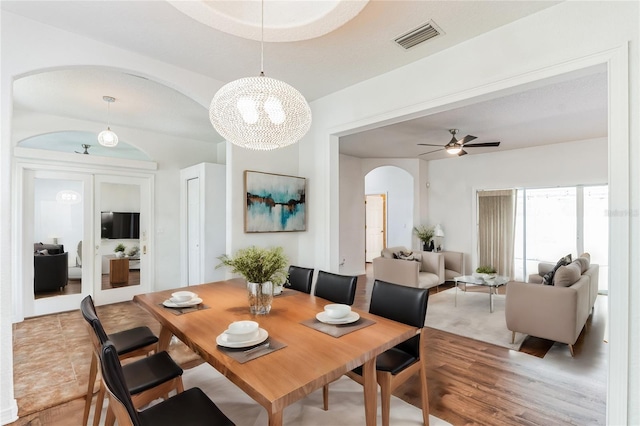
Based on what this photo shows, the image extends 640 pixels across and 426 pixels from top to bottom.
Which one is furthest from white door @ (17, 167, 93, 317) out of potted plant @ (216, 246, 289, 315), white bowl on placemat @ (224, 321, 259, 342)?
white bowl on placemat @ (224, 321, 259, 342)

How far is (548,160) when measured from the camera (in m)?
5.95

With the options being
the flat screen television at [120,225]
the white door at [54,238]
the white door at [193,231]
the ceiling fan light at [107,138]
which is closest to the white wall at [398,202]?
the white door at [193,231]

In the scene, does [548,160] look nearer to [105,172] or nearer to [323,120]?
[323,120]

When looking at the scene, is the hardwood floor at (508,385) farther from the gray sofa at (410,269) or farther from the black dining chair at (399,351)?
the gray sofa at (410,269)

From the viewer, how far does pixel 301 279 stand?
2.82m

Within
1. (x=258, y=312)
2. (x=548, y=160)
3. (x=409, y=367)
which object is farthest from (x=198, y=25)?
(x=548, y=160)

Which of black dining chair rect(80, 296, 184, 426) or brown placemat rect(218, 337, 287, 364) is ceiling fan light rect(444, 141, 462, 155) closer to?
brown placemat rect(218, 337, 287, 364)

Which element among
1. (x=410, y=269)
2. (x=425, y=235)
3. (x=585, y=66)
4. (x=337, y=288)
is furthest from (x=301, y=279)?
(x=425, y=235)

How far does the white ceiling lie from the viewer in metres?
2.10

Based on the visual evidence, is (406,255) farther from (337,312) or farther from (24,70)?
(24,70)

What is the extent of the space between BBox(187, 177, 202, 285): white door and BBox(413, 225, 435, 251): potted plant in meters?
5.00

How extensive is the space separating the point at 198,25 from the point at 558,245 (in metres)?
7.31

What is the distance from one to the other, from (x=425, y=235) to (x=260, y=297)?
5.95 metres

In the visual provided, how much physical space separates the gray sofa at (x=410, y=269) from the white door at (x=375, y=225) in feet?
9.68
